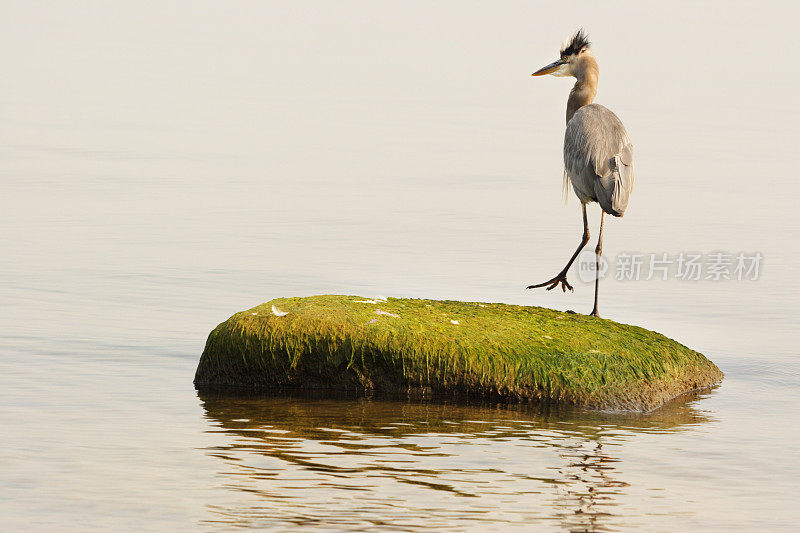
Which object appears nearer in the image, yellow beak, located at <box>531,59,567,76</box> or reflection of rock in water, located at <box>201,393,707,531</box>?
reflection of rock in water, located at <box>201,393,707,531</box>

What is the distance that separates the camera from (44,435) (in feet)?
27.2

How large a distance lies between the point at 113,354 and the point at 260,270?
143 inches

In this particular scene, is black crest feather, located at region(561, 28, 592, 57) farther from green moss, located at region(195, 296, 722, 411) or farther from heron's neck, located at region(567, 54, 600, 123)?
green moss, located at region(195, 296, 722, 411)

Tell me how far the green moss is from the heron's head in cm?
431

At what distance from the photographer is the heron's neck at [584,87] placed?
13.3 metres

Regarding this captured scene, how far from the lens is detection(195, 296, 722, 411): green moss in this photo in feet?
31.0

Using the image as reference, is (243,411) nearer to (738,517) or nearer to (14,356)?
(14,356)

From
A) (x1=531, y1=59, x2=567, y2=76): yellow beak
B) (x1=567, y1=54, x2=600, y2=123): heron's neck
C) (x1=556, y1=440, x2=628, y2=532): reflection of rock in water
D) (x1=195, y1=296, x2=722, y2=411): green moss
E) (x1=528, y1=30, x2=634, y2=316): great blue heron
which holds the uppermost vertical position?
(x1=531, y1=59, x2=567, y2=76): yellow beak

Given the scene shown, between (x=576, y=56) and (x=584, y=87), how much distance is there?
0.43 m

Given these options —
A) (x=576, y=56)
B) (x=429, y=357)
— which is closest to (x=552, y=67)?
(x=576, y=56)

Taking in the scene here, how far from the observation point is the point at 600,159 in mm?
11758

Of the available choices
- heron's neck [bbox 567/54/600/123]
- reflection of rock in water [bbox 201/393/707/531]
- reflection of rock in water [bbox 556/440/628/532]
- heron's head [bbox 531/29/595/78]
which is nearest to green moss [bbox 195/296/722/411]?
reflection of rock in water [bbox 201/393/707/531]

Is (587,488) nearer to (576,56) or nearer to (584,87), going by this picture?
(584,87)

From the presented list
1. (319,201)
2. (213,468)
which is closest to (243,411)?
(213,468)
